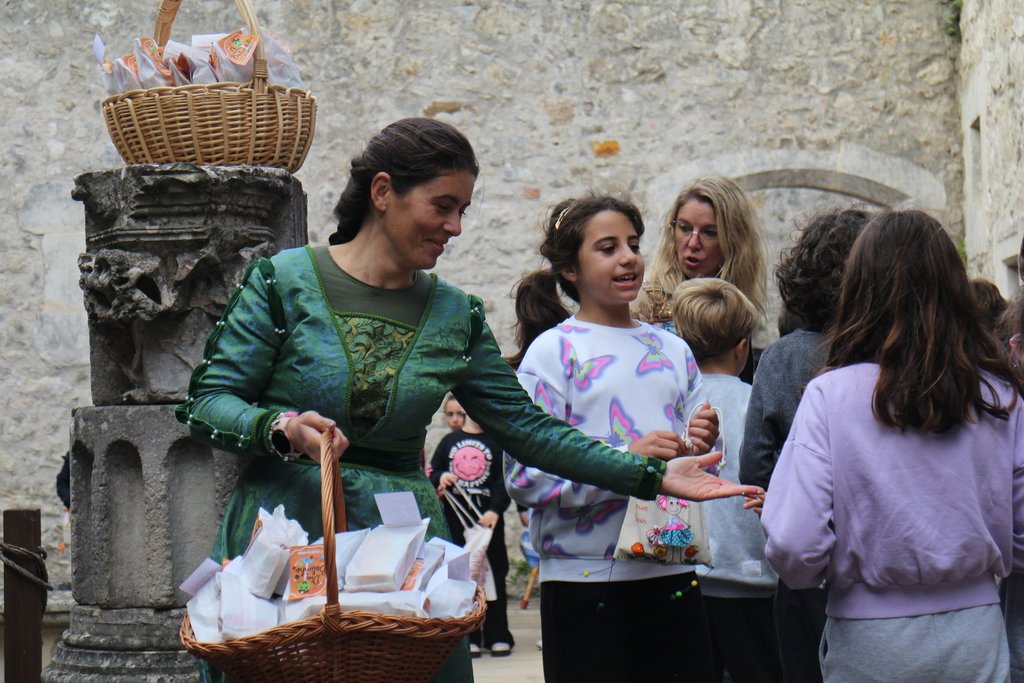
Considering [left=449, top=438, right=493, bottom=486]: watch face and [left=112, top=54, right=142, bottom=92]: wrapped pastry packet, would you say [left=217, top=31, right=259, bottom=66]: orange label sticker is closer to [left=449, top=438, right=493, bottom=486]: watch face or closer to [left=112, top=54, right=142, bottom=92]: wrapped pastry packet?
[left=112, top=54, right=142, bottom=92]: wrapped pastry packet

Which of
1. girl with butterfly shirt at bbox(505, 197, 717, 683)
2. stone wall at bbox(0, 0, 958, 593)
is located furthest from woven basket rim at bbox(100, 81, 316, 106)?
stone wall at bbox(0, 0, 958, 593)

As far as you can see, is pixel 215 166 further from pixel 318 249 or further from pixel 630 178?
pixel 630 178

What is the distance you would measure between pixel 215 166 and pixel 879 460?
2029 millimetres

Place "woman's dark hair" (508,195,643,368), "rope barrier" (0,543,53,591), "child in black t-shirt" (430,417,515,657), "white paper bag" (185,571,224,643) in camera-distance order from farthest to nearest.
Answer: "child in black t-shirt" (430,417,515,657) < "rope barrier" (0,543,53,591) < "woman's dark hair" (508,195,643,368) < "white paper bag" (185,571,224,643)

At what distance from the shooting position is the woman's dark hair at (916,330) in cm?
241

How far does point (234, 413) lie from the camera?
7.69 feet

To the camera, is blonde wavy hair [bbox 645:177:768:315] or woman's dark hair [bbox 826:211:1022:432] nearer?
woman's dark hair [bbox 826:211:1022:432]

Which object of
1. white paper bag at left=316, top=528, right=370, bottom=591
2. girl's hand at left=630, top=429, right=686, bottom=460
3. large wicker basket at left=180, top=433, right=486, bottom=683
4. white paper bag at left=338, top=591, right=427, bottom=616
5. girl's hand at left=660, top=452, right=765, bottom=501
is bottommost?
large wicker basket at left=180, top=433, right=486, bottom=683

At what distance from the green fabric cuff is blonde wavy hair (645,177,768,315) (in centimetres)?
157

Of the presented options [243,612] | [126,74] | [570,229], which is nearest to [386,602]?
[243,612]

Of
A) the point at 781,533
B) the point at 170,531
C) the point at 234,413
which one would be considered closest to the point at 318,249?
the point at 234,413

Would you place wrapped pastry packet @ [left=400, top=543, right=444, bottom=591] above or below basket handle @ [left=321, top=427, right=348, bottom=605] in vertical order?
below

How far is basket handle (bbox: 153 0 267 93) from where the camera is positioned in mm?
3552

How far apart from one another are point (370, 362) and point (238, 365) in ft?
0.76
